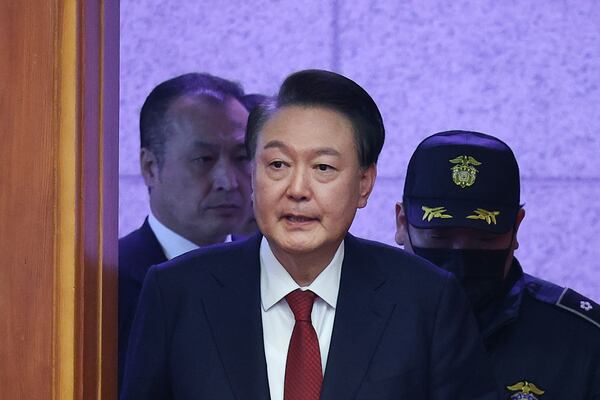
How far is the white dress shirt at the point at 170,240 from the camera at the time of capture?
232 centimetres

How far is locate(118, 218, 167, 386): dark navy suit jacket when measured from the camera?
209 centimetres

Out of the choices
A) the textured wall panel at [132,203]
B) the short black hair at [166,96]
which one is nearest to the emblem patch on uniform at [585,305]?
the short black hair at [166,96]

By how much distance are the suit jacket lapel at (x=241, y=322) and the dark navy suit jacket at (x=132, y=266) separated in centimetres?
66

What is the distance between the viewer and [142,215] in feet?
9.53

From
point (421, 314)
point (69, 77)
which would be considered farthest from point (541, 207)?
point (69, 77)

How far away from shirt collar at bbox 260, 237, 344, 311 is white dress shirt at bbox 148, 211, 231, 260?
883mm

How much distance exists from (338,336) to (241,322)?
13cm

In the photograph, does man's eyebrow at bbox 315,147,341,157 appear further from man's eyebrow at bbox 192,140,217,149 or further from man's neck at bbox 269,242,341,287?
man's eyebrow at bbox 192,140,217,149

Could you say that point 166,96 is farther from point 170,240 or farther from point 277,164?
point 277,164

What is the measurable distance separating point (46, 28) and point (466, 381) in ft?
2.26

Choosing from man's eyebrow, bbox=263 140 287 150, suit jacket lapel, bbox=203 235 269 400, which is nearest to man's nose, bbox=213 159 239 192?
suit jacket lapel, bbox=203 235 269 400

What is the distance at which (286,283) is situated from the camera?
1428mm

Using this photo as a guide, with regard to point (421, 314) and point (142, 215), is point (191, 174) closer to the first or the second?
point (142, 215)

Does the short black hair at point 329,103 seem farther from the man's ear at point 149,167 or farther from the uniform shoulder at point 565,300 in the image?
the man's ear at point 149,167
